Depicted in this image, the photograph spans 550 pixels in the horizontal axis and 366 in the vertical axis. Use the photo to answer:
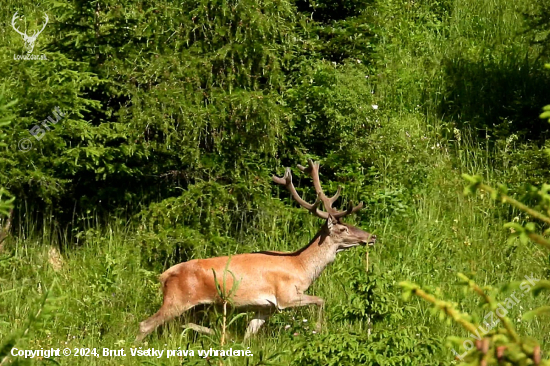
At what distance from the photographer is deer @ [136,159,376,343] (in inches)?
314

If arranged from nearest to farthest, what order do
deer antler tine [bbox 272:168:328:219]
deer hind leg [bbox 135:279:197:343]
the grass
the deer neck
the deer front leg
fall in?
1. the grass
2. deer hind leg [bbox 135:279:197:343]
3. the deer front leg
4. the deer neck
5. deer antler tine [bbox 272:168:328:219]

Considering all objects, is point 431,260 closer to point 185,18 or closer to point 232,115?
point 232,115

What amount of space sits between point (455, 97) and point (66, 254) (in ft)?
20.4

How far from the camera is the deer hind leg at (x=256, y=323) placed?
26.3 ft

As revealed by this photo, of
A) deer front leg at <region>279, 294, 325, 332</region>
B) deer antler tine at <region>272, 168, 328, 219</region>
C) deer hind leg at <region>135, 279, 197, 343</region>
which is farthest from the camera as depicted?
deer antler tine at <region>272, 168, 328, 219</region>

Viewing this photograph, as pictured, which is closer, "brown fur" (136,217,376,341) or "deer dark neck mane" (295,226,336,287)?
"brown fur" (136,217,376,341)

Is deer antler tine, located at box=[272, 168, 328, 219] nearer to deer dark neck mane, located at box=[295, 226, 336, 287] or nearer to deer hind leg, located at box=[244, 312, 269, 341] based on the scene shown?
deer dark neck mane, located at box=[295, 226, 336, 287]

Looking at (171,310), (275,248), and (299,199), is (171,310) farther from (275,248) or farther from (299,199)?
(275,248)

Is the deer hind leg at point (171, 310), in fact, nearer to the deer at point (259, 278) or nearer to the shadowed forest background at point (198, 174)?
the deer at point (259, 278)

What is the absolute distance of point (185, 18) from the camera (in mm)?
9305

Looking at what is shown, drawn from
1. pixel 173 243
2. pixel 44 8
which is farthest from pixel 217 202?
pixel 44 8

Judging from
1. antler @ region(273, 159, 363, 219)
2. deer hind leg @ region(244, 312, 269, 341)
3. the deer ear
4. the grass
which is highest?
antler @ region(273, 159, 363, 219)

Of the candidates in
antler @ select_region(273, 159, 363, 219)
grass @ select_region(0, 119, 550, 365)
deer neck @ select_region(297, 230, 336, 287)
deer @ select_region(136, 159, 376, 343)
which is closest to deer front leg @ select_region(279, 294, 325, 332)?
deer @ select_region(136, 159, 376, 343)

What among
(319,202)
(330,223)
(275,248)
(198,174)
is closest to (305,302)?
(330,223)
